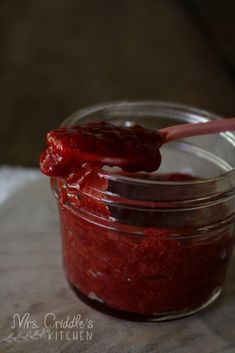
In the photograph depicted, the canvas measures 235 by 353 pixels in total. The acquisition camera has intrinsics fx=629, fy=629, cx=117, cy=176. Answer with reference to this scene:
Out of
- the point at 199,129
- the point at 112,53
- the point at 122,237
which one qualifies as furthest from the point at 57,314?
the point at 112,53

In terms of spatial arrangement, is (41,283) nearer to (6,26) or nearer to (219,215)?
(219,215)

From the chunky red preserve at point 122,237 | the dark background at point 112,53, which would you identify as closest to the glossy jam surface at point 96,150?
the chunky red preserve at point 122,237

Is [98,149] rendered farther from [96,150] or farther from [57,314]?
[57,314]

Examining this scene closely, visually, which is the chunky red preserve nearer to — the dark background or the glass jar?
the glass jar

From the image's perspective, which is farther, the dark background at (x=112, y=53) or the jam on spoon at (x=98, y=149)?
the dark background at (x=112, y=53)

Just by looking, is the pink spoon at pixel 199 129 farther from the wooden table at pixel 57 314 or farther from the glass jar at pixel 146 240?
the wooden table at pixel 57 314

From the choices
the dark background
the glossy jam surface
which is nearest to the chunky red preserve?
the glossy jam surface
